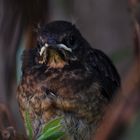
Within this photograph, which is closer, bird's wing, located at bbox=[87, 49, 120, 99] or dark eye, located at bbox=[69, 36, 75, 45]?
dark eye, located at bbox=[69, 36, 75, 45]

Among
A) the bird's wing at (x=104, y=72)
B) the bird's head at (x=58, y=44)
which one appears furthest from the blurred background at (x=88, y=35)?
the bird's wing at (x=104, y=72)

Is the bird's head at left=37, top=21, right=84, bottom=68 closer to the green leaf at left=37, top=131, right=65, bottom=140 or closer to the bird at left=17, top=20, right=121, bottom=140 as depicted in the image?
the bird at left=17, top=20, right=121, bottom=140

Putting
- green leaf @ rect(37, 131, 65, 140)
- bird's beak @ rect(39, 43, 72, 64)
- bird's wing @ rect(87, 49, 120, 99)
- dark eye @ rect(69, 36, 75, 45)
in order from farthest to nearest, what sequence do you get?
bird's wing @ rect(87, 49, 120, 99)
dark eye @ rect(69, 36, 75, 45)
bird's beak @ rect(39, 43, 72, 64)
green leaf @ rect(37, 131, 65, 140)

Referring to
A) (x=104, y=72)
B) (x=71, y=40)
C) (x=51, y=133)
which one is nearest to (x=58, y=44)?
(x=71, y=40)

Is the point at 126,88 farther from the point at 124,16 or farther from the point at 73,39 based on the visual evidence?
the point at 124,16

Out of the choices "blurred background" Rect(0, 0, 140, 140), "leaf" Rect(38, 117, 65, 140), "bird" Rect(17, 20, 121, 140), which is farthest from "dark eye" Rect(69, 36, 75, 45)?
"leaf" Rect(38, 117, 65, 140)

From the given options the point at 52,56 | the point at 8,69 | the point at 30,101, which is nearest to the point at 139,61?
the point at 8,69

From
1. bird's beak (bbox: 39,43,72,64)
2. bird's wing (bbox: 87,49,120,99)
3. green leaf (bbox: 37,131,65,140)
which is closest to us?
green leaf (bbox: 37,131,65,140)

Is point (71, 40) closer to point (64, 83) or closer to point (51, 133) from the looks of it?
point (64, 83)
